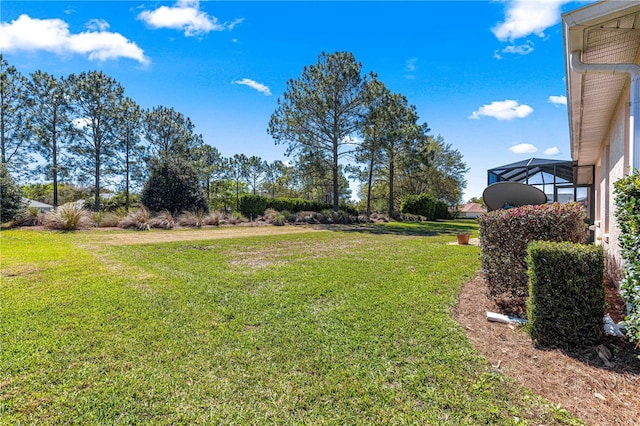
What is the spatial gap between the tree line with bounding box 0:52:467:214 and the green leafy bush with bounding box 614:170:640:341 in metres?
17.4

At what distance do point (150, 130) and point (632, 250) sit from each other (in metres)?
31.3

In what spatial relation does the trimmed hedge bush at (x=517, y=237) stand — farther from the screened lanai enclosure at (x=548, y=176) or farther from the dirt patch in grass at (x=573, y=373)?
the screened lanai enclosure at (x=548, y=176)

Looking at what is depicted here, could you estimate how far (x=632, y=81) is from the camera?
9.59 ft

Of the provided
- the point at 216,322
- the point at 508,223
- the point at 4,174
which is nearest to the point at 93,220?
the point at 4,174

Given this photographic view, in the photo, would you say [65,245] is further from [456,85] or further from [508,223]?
[456,85]

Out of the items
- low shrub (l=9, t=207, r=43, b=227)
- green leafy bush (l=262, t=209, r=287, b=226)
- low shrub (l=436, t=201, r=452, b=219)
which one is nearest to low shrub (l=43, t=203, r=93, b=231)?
low shrub (l=9, t=207, r=43, b=227)

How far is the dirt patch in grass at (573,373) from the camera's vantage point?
6.27 feet

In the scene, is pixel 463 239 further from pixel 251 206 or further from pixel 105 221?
pixel 105 221

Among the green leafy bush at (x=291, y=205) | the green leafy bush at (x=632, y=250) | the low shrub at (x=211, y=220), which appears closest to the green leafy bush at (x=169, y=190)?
the low shrub at (x=211, y=220)

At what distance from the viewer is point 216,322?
3209 millimetres

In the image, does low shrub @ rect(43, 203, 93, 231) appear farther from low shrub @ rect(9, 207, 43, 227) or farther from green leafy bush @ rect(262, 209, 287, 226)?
green leafy bush @ rect(262, 209, 287, 226)

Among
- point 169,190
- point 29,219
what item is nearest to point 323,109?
point 169,190

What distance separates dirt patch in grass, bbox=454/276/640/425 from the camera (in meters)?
1.91

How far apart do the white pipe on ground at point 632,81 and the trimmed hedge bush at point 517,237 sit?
0.93 m
